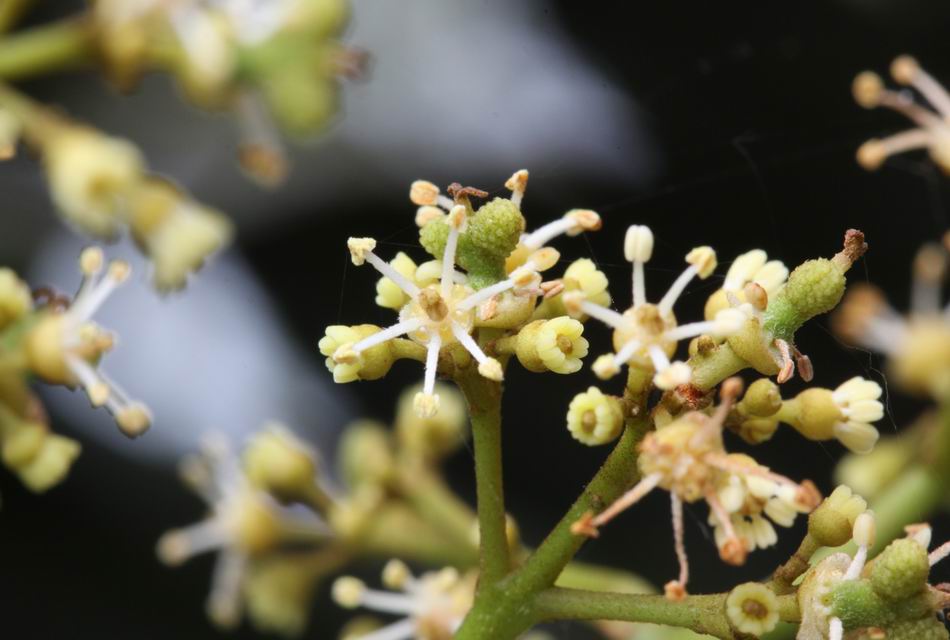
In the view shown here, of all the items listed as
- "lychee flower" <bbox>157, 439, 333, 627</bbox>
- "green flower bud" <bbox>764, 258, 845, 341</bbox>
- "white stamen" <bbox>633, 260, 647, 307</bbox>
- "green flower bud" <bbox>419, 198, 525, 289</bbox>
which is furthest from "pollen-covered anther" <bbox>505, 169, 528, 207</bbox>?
"lychee flower" <bbox>157, 439, 333, 627</bbox>

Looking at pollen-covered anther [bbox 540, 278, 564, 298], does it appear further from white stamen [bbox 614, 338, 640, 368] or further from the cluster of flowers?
the cluster of flowers

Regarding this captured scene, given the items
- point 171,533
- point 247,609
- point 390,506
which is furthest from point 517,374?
point 171,533

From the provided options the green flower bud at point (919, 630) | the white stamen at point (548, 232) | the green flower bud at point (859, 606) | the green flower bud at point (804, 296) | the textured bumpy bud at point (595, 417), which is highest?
the white stamen at point (548, 232)

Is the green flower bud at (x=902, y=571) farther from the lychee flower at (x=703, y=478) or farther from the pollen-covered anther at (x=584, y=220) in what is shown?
the pollen-covered anther at (x=584, y=220)

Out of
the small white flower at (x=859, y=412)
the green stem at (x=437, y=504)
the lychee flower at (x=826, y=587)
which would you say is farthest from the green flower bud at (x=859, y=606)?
the green stem at (x=437, y=504)

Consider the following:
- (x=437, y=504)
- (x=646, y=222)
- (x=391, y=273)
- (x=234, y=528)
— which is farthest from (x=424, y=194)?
(x=234, y=528)

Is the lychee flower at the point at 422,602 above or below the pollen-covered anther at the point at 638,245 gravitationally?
below

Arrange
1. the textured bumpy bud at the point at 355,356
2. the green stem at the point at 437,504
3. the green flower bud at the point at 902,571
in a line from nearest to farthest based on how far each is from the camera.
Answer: the green flower bud at the point at 902,571
the textured bumpy bud at the point at 355,356
the green stem at the point at 437,504
